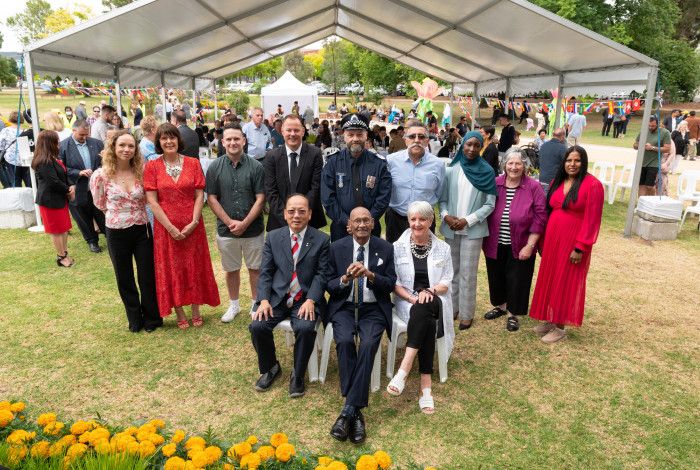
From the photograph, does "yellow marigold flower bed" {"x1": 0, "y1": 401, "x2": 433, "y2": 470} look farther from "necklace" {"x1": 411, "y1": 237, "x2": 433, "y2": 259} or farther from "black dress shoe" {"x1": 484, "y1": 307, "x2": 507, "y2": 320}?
"black dress shoe" {"x1": 484, "y1": 307, "x2": 507, "y2": 320}

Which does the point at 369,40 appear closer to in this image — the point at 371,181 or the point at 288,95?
the point at 288,95

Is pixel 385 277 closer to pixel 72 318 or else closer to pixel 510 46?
pixel 72 318

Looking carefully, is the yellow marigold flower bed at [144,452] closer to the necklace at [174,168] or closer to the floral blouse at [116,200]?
the floral blouse at [116,200]

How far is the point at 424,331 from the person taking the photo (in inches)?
134

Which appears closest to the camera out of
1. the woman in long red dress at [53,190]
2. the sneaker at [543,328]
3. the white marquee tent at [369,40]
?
the sneaker at [543,328]

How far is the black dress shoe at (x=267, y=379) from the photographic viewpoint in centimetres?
362

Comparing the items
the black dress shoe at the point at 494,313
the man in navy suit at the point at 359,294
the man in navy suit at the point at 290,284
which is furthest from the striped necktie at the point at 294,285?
the black dress shoe at the point at 494,313

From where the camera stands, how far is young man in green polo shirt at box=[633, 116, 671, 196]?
8.59 metres

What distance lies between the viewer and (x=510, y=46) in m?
8.58

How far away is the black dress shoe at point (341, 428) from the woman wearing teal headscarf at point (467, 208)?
6.53 ft

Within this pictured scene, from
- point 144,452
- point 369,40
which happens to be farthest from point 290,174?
point 369,40

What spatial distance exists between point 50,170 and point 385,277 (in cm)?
481

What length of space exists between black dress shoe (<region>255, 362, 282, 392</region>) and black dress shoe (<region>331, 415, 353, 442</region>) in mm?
780

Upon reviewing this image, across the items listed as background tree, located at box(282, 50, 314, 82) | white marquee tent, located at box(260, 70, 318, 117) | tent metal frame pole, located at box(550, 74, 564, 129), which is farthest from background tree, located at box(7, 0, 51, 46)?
tent metal frame pole, located at box(550, 74, 564, 129)
